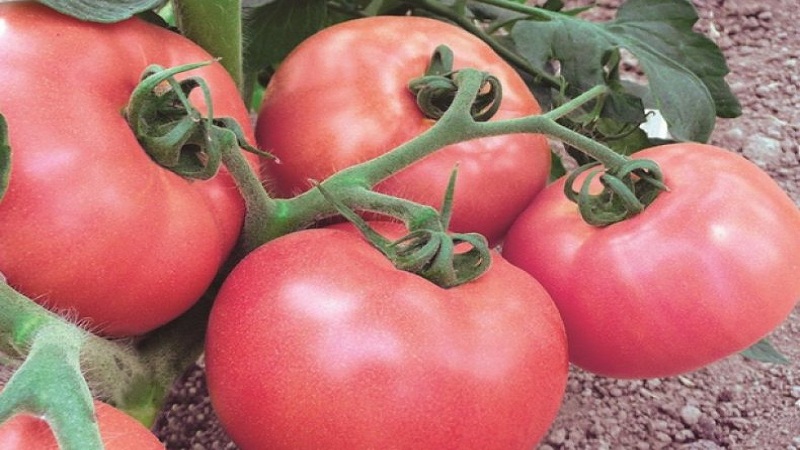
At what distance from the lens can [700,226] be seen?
744 millimetres

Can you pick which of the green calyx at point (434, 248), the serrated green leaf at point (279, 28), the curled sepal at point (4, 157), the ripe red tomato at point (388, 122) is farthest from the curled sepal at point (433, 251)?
the serrated green leaf at point (279, 28)

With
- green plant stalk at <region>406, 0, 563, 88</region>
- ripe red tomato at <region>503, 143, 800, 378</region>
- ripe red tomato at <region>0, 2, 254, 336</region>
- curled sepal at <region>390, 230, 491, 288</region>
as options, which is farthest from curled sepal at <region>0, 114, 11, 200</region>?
green plant stalk at <region>406, 0, 563, 88</region>

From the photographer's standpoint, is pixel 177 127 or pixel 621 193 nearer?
pixel 177 127

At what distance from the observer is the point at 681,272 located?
74 cm

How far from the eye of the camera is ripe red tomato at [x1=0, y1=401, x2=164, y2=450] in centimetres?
49

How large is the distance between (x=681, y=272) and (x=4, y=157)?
48cm

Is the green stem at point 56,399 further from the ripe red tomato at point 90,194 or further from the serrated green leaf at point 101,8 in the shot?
the serrated green leaf at point 101,8

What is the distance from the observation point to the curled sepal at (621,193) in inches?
29.9

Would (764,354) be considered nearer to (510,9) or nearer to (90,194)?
(510,9)

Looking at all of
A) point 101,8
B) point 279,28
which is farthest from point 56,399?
point 279,28

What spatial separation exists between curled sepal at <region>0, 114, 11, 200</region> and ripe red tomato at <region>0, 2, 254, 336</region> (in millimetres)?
24

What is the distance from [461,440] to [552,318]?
0.12 m

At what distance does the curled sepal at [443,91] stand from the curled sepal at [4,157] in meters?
0.33

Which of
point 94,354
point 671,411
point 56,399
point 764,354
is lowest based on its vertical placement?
point 671,411
